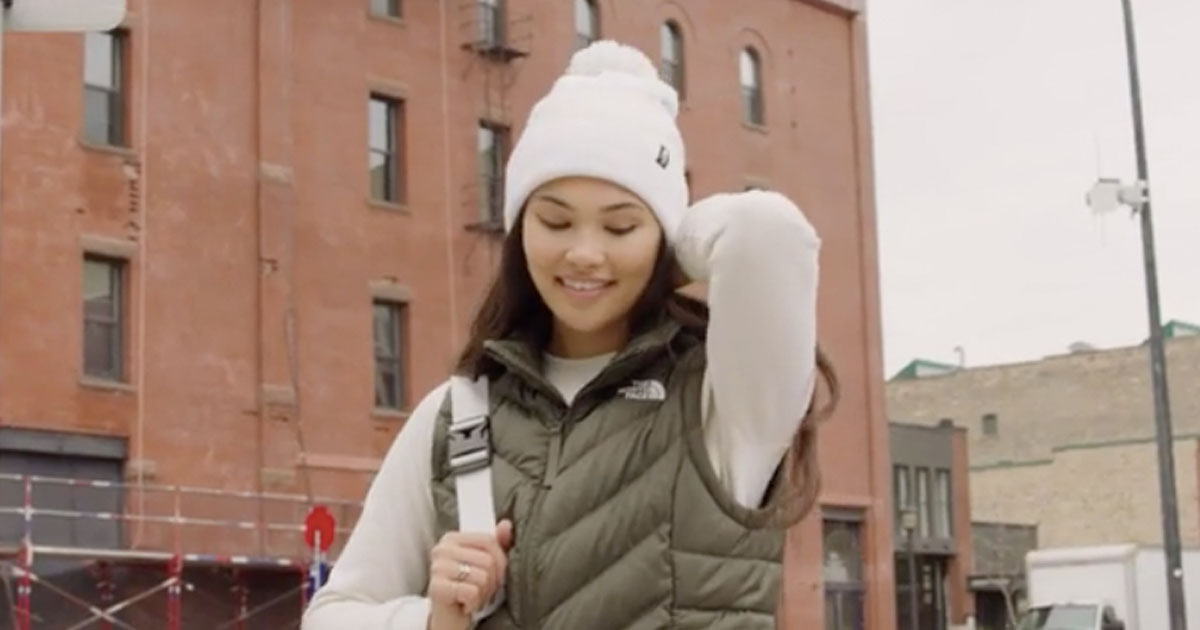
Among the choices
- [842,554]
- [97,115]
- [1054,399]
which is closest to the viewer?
[97,115]

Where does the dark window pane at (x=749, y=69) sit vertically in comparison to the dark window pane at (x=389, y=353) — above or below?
above

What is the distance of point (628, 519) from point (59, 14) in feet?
12.6

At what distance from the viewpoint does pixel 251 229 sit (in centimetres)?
3534

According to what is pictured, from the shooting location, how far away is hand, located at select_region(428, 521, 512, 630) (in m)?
3.57

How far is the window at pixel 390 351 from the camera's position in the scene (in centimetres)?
3741

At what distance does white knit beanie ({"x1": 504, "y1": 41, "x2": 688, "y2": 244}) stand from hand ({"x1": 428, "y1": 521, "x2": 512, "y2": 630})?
58 centimetres

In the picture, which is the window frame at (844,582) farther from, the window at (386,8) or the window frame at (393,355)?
the window at (386,8)

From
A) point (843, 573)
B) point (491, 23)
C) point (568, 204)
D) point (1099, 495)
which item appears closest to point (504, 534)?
point (568, 204)

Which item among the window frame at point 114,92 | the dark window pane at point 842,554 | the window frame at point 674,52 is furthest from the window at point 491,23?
the dark window pane at point 842,554

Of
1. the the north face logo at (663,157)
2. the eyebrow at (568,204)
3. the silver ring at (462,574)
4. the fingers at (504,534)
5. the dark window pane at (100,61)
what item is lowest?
the silver ring at (462,574)

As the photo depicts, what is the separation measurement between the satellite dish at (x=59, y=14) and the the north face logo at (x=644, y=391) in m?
3.53

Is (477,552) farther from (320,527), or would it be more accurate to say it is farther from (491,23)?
(491,23)

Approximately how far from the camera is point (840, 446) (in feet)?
155

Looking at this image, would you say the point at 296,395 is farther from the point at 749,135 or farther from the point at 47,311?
the point at 749,135
